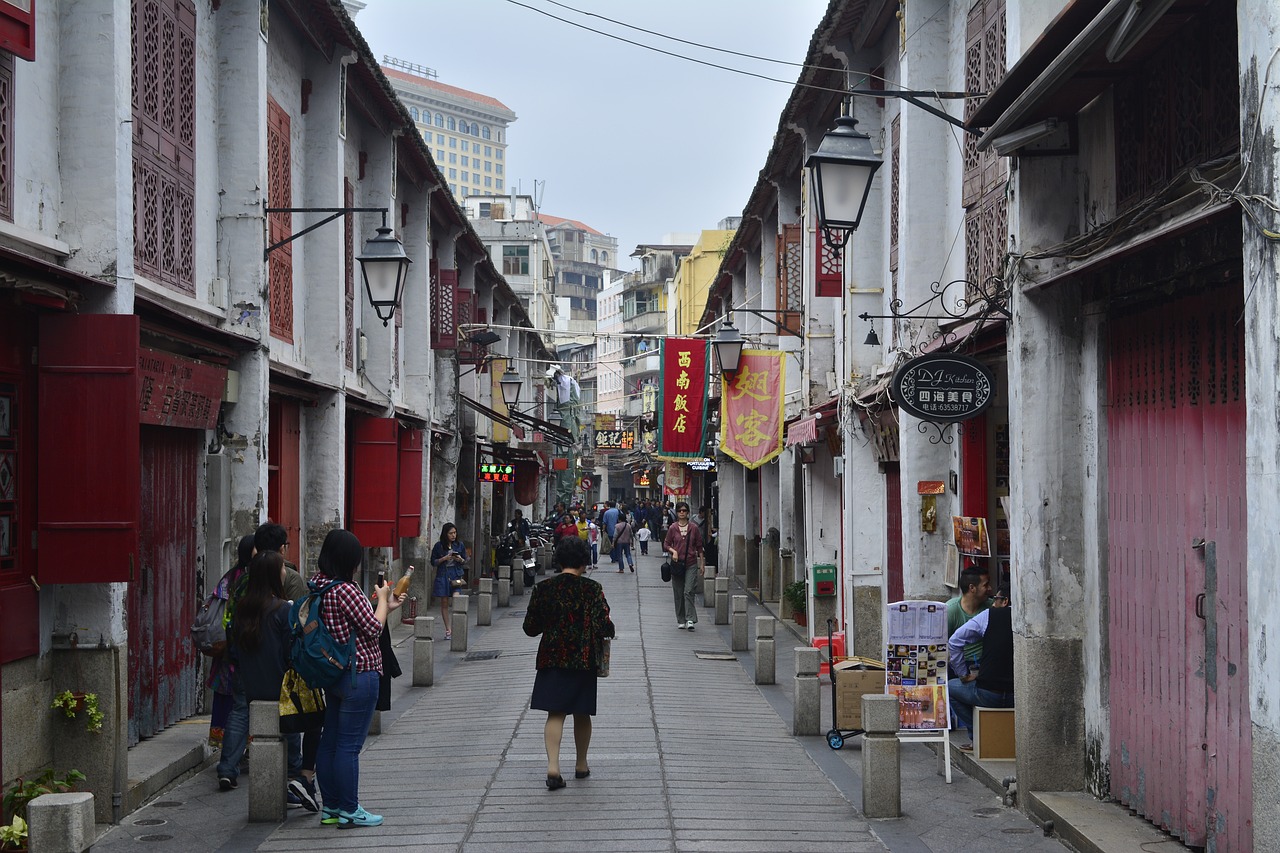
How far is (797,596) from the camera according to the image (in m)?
22.2

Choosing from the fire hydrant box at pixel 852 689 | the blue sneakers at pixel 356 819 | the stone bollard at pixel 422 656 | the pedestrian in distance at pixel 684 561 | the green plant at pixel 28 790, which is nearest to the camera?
the green plant at pixel 28 790

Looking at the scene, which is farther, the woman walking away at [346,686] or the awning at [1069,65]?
the woman walking away at [346,686]

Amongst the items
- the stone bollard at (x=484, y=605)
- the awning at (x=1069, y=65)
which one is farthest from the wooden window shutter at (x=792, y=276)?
the awning at (x=1069, y=65)

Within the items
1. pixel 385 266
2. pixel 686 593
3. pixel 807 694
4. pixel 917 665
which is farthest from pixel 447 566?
pixel 917 665

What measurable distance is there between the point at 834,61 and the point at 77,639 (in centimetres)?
1221

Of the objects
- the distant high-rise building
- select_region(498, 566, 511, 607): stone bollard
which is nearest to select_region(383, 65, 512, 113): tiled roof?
the distant high-rise building

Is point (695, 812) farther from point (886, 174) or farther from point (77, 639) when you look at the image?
point (886, 174)

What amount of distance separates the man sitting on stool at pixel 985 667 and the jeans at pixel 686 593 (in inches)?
406

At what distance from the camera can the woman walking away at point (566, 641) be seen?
9367 millimetres

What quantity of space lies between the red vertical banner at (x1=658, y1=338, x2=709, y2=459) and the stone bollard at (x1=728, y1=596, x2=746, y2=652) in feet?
12.6

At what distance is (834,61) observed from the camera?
17156 millimetres

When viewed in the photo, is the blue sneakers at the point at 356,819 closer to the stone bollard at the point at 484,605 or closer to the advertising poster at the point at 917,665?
the advertising poster at the point at 917,665

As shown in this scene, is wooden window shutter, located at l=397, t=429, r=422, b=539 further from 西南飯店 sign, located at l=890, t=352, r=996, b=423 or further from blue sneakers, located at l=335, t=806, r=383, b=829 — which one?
blue sneakers, located at l=335, t=806, r=383, b=829

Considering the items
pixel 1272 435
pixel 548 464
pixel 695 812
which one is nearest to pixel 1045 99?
pixel 1272 435
